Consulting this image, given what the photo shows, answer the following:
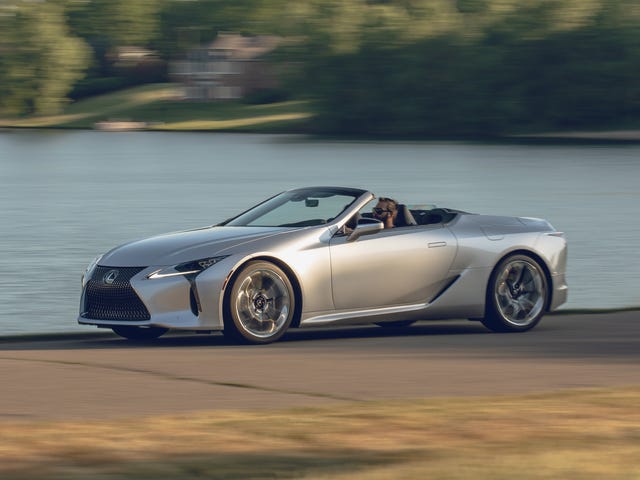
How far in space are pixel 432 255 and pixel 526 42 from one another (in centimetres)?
10687

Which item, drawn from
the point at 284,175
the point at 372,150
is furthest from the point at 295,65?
the point at 284,175

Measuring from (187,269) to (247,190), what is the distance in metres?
43.0

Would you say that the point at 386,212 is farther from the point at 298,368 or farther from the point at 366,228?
the point at 298,368

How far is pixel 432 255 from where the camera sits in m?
12.8

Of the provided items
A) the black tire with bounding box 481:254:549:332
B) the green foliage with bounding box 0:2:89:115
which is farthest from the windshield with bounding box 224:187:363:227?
the green foliage with bounding box 0:2:89:115

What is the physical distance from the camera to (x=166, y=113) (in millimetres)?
157500

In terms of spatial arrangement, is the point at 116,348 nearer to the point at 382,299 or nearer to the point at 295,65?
the point at 382,299

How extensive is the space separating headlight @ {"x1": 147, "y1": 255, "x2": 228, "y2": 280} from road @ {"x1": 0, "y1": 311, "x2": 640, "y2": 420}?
61 cm

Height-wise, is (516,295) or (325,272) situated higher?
(325,272)

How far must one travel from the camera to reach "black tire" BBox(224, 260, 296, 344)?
1162 centimetres

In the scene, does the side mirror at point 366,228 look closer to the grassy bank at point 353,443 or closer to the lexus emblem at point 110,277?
the lexus emblem at point 110,277

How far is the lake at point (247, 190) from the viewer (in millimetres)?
20594

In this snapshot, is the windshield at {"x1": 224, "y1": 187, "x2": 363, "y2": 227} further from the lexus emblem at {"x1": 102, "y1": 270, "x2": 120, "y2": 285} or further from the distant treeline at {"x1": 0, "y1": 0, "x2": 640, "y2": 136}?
the distant treeline at {"x1": 0, "y1": 0, "x2": 640, "y2": 136}

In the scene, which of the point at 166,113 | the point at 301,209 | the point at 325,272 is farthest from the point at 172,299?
the point at 166,113
